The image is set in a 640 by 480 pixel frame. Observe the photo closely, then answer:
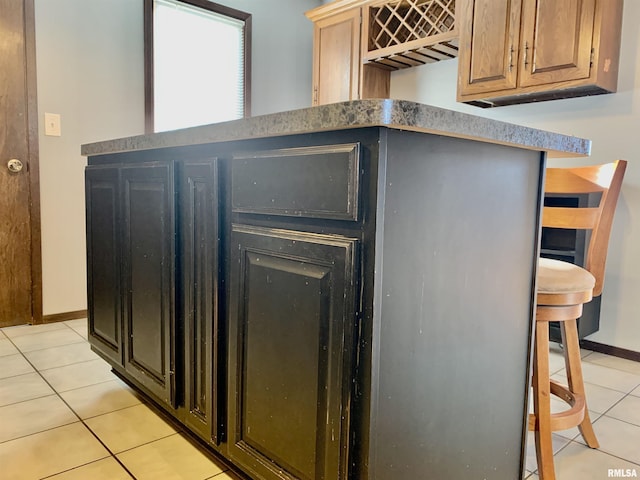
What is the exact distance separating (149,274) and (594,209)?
154 cm

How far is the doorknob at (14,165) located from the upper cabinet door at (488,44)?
246cm

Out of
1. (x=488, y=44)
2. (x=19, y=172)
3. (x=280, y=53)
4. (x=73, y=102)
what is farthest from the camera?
(x=280, y=53)

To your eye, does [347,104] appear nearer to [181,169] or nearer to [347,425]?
[347,425]

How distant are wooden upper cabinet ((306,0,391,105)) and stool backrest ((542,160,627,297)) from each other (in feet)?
5.75

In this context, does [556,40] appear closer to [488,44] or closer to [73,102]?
[488,44]

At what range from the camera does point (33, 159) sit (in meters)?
2.63

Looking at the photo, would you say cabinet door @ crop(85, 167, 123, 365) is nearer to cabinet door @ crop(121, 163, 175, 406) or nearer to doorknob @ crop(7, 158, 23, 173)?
cabinet door @ crop(121, 163, 175, 406)

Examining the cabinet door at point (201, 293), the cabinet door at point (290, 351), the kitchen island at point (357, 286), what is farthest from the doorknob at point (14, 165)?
the cabinet door at point (290, 351)

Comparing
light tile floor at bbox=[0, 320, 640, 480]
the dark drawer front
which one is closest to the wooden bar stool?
light tile floor at bbox=[0, 320, 640, 480]

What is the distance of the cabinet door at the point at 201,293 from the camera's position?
118 centimetres

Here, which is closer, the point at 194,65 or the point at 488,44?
the point at 488,44

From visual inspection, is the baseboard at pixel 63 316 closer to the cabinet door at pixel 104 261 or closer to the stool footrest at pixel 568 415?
the cabinet door at pixel 104 261

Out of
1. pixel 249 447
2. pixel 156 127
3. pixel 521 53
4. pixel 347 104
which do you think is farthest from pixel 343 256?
pixel 156 127

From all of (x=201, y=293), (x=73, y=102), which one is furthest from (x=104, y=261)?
(x=73, y=102)
